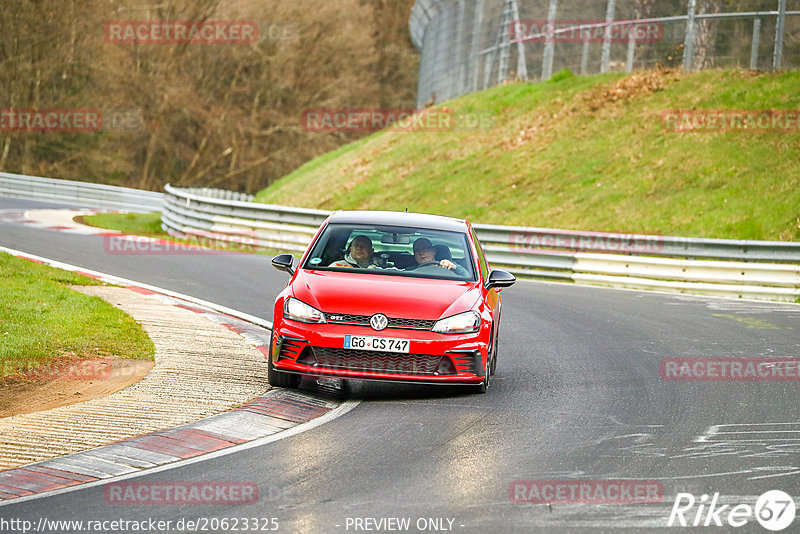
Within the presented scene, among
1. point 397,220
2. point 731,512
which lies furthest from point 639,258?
point 731,512

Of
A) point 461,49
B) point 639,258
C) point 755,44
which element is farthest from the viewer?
point 461,49

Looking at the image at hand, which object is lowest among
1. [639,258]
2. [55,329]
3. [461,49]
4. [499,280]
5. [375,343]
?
[55,329]

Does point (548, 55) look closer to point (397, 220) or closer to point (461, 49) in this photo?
point (461, 49)

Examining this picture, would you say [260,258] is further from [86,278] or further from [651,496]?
[651,496]

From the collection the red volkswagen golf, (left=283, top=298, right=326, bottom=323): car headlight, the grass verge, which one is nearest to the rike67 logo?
the red volkswagen golf

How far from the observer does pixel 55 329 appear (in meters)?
11.3

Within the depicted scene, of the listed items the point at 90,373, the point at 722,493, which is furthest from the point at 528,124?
the point at 722,493

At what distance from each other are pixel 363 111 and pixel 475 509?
177 ft

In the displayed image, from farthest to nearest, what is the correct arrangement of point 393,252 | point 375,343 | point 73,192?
1. point 73,192
2. point 393,252
3. point 375,343

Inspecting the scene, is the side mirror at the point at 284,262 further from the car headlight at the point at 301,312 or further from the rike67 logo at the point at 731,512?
the rike67 logo at the point at 731,512

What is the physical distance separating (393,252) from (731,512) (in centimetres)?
493

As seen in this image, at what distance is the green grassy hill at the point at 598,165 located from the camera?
76.6ft

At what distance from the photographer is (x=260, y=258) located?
72.2ft

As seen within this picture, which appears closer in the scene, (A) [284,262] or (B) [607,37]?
(A) [284,262]
